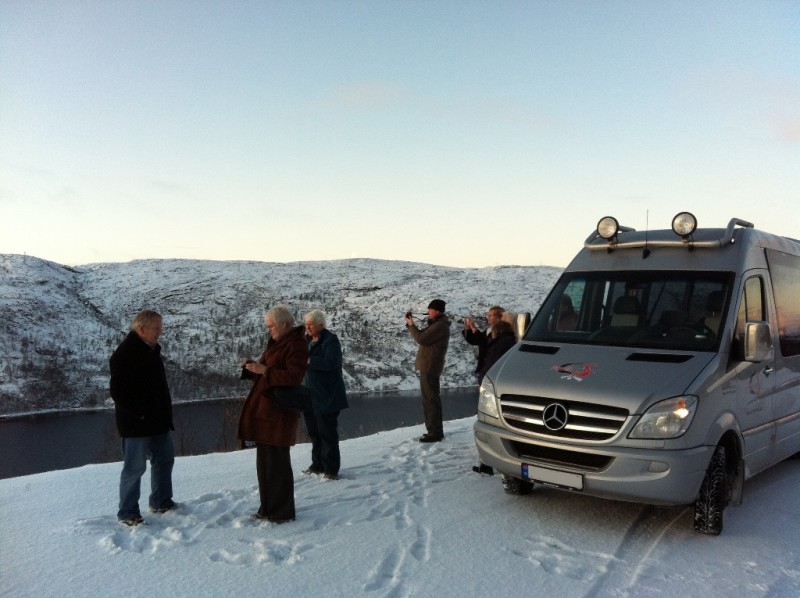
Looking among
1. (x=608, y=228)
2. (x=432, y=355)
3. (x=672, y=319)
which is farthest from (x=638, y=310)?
(x=432, y=355)

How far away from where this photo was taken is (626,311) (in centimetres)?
582

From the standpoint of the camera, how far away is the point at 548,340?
19.6 ft

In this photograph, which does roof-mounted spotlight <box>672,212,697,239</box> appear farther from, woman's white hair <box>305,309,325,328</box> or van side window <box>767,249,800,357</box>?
woman's white hair <box>305,309,325,328</box>

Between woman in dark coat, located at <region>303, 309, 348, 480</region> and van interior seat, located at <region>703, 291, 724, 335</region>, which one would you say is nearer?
van interior seat, located at <region>703, 291, 724, 335</region>

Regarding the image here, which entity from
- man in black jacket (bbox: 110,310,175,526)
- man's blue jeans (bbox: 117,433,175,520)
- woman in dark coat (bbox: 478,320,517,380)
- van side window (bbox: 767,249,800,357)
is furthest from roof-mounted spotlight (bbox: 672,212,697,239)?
man's blue jeans (bbox: 117,433,175,520)

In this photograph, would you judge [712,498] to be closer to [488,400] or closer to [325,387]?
[488,400]

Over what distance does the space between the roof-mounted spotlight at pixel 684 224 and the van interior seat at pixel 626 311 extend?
0.81 meters

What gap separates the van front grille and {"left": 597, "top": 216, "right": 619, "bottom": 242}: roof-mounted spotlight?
2149mm

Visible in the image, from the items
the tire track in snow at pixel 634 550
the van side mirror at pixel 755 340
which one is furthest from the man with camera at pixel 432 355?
the van side mirror at pixel 755 340

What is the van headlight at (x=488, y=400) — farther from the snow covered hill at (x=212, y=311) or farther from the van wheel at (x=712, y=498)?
the snow covered hill at (x=212, y=311)

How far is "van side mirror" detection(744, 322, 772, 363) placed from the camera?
16.7 ft

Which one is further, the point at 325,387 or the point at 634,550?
the point at 325,387

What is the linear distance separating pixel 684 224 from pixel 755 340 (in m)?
1.40

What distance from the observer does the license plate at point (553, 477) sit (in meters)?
4.92
